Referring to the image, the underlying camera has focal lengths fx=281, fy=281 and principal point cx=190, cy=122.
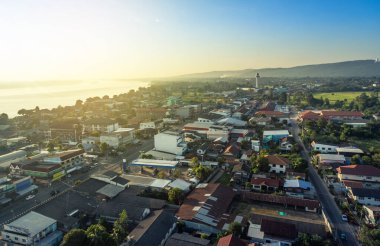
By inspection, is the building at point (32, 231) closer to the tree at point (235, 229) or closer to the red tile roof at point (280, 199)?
the tree at point (235, 229)

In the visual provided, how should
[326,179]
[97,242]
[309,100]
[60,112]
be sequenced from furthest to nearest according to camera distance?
[309,100], [60,112], [326,179], [97,242]

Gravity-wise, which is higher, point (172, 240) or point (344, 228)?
point (172, 240)

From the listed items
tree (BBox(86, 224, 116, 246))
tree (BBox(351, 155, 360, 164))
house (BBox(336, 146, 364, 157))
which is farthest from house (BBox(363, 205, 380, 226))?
tree (BBox(86, 224, 116, 246))

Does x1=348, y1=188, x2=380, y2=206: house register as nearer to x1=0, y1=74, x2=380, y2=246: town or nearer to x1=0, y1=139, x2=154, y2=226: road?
x1=0, y1=74, x2=380, y2=246: town

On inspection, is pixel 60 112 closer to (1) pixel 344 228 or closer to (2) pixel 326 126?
(2) pixel 326 126

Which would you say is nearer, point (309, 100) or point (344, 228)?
point (344, 228)

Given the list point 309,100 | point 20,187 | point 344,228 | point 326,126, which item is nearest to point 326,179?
point 344,228

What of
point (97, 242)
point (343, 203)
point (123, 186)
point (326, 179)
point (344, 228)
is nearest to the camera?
point (97, 242)
